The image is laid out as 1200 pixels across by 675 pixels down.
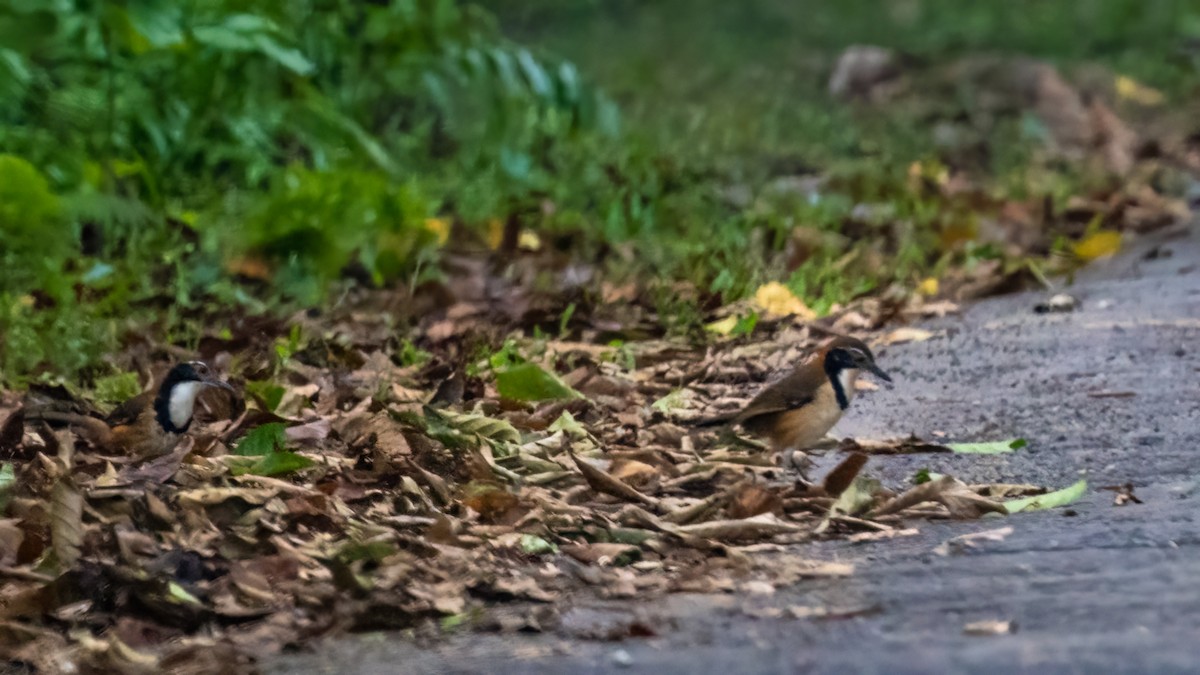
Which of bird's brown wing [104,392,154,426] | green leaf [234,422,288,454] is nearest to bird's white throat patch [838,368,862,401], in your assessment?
green leaf [234,422,288,454]

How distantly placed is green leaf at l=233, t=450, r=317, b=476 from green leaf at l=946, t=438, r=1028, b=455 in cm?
156

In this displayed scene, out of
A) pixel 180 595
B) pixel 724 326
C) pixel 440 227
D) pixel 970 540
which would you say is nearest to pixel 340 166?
pixel 440 227

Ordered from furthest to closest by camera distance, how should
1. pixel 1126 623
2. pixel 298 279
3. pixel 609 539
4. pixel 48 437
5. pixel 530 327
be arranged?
pixel 298 279
pixel 530 327
pixel 48 437
pixel 609 539
pixel 1126 623

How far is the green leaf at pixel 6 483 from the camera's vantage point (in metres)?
3.25

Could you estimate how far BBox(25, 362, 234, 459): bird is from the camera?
3.70m

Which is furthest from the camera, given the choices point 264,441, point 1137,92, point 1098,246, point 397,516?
point 1137,92

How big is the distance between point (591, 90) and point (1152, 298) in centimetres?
252

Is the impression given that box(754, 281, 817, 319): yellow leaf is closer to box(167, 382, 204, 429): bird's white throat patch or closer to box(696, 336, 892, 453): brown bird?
box(696, 336, 892, 453): brown bird

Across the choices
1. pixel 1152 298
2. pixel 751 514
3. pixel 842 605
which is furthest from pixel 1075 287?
pixel 842 605

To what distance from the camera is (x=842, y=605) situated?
2.58 metres

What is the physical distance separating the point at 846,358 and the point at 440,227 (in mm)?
3095

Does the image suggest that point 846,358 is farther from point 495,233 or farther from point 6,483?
point 495,233

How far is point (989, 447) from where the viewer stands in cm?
382

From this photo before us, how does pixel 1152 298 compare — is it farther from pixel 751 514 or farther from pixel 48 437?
pixel 48 437
